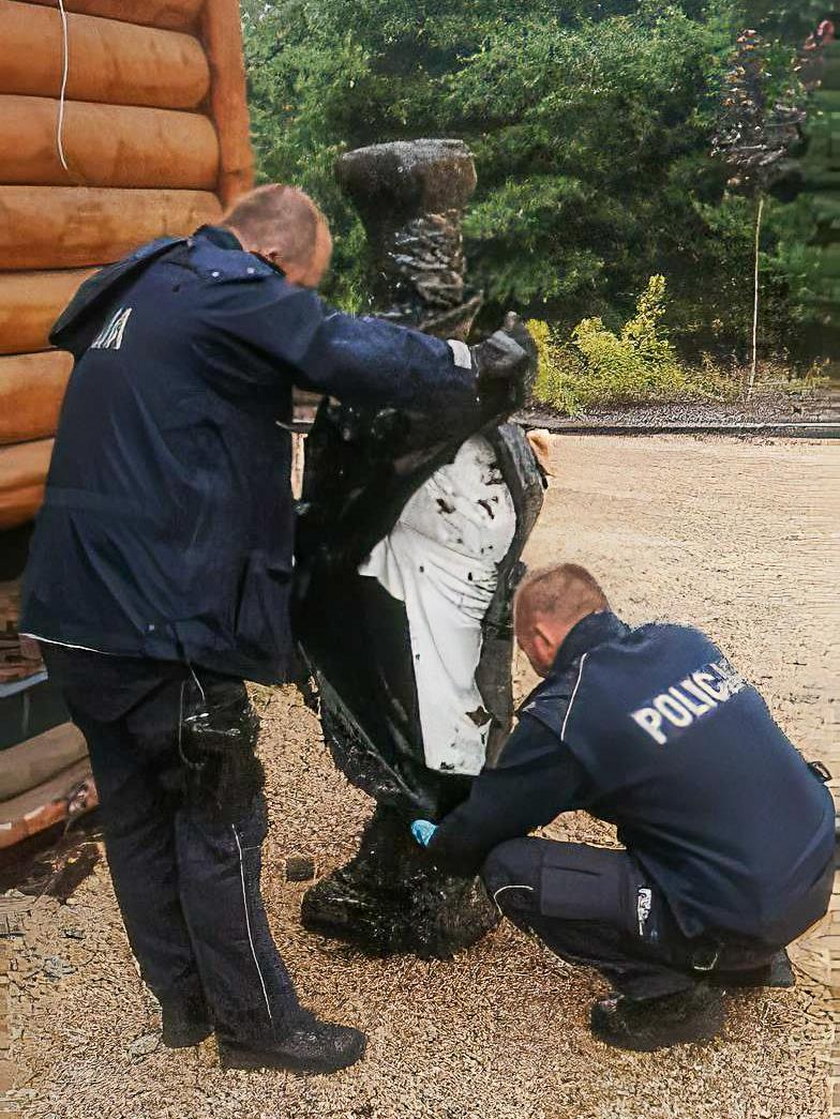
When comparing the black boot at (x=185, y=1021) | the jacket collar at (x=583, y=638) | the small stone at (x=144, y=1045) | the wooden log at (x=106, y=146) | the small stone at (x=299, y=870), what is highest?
the wooden log at (x=106, y=146)

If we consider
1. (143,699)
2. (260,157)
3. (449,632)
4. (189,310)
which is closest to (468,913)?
(449,632)

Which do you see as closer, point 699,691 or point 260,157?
point 699,691

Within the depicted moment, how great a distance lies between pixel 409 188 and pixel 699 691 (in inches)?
39.6

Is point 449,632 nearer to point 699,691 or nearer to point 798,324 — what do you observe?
point 699,691

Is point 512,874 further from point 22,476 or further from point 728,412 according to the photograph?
point 728,412

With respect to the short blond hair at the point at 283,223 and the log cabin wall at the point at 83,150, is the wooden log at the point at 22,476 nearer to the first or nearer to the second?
the log cabin wall at the point at 83,150

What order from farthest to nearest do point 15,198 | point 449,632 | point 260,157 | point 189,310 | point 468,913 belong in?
1. point 260,157
2. point 15,198
3. point 468,913
4. point 449,632
5. point 189,310

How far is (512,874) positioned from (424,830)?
18cm

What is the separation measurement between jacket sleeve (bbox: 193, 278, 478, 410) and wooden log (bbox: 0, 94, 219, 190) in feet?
3.95

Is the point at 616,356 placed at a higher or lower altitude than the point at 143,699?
higher

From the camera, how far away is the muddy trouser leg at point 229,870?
1.84 m

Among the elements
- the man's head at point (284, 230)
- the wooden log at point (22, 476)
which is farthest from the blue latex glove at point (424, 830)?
the wooden log at point (22, 476)

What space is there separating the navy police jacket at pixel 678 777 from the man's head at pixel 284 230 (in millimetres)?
767

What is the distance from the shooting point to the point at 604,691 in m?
1.82
